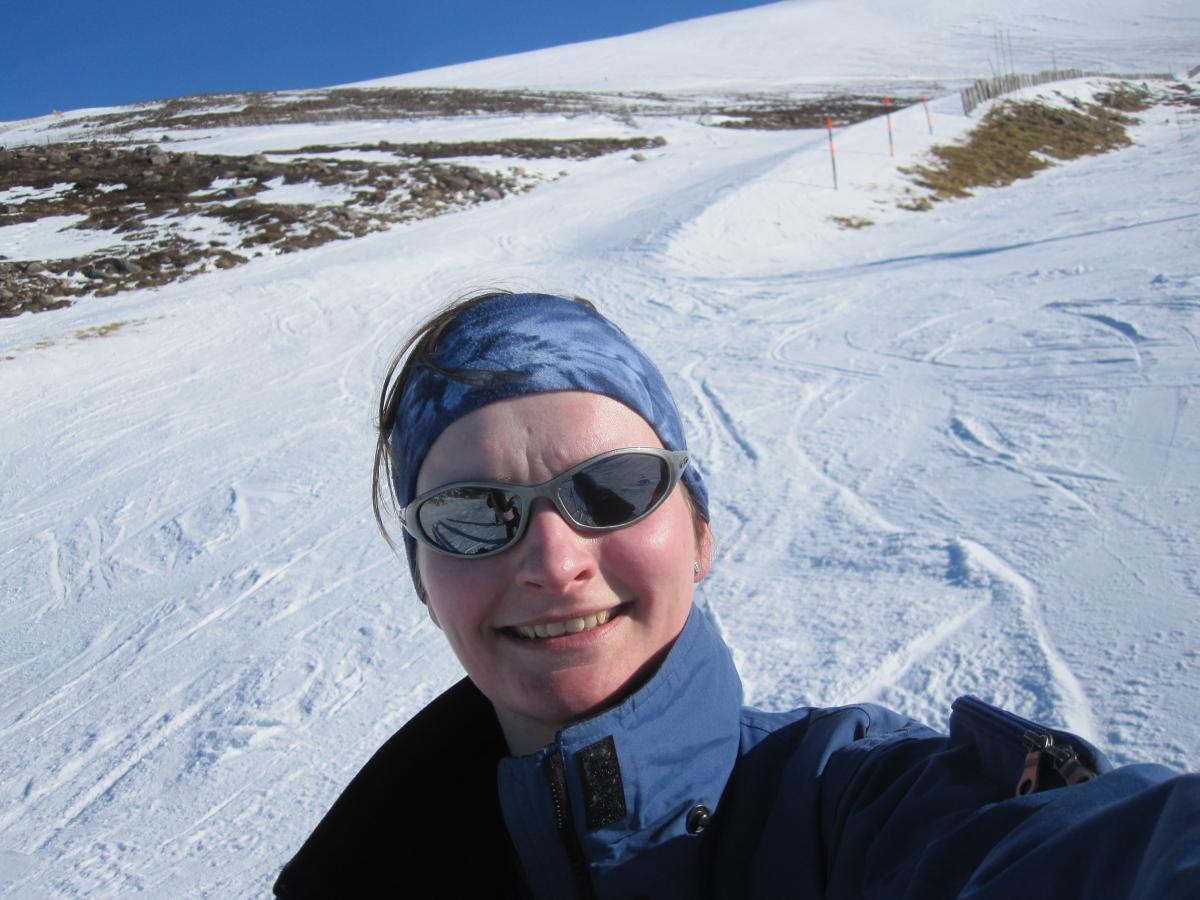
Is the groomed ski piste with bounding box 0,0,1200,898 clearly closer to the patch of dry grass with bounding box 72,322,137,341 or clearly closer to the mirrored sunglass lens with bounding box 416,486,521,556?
the patch of dry grass with bounding box 72,322,137,341

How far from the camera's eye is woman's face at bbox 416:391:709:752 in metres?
1.16

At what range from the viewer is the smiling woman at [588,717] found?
1.03 metres

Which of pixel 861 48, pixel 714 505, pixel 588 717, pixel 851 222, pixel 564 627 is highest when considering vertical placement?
pixel 861 48

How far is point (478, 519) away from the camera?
1.19 m

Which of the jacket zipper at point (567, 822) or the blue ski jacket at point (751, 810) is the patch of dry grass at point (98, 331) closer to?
the blue ski jacket at point (751, 810)

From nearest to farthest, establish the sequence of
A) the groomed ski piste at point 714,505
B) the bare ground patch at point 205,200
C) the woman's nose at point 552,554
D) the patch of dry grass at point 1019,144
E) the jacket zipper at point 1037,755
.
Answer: the jacket zipper at point 1037,755 → the woman's nose at point 552,554 → the groomed ski piste at point 714,505 → the bare ground patch at point 205,200 → the patch of dry grass at point 1019,144

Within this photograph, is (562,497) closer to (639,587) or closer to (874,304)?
(639,587)

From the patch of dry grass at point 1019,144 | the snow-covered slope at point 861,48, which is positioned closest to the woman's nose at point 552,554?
the patch of dry grass at point 1019,144

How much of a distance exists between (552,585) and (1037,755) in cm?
60

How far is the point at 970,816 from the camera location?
860mm

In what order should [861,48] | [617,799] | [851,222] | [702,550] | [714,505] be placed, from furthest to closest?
[861,48] < [851,222] < [714,505] < [702,550] < [617,799]

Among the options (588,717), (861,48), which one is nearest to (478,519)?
(588,717)

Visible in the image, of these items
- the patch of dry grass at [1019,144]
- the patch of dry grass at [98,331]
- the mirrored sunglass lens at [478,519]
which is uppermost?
the patch of dry grass at [1019,144]

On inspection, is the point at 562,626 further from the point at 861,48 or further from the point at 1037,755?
the point at 861,48
